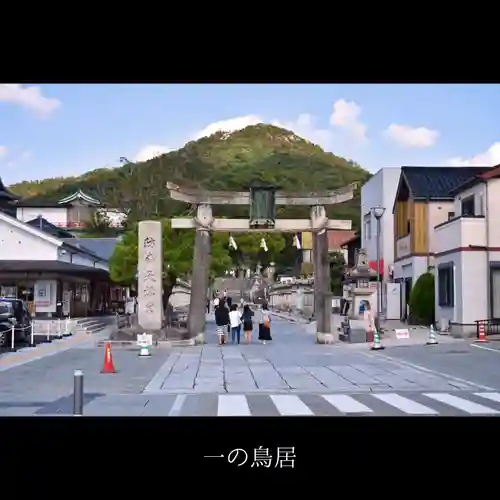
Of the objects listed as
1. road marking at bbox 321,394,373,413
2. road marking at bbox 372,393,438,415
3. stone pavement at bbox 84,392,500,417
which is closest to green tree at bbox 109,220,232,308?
stone pavement at bbox 84,392,500,417

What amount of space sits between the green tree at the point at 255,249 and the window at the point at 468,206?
8.25 m

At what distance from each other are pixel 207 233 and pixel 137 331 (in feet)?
9.10

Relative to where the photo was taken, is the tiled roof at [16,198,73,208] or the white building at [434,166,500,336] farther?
the white building at [434,166,500,336]

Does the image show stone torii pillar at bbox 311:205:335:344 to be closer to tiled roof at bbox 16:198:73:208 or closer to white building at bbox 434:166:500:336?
white building at bbox 434:166:500:336

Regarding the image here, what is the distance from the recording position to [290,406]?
7441mm

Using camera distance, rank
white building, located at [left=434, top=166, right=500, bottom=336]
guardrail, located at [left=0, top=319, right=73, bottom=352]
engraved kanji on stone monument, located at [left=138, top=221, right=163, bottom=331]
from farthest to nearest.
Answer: white building, located at [left=434, top=166, right=500, bottom=336] → engraved kanji on stone monument, located at [left=138, top=221, right=163, bottom=331] → guardrail, located at [left=0, top=319, right=73, bottom=352]

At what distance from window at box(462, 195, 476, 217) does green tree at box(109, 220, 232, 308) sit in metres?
7.64

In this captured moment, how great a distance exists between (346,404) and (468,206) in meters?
12.1

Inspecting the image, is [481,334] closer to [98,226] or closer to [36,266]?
→ [98,226]

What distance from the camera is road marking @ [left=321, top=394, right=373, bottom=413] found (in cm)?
713

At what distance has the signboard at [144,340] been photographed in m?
14.5

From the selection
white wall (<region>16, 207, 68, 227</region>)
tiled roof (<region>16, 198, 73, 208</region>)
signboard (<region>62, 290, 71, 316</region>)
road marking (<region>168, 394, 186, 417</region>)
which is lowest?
road marking (<region>168, 394, 186, 417</region>)
